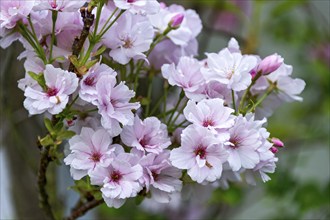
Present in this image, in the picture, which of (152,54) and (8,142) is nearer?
(152,54)

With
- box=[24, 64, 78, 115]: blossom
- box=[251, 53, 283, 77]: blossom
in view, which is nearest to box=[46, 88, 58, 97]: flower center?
box=[24, 64, 78, 115]: blossom

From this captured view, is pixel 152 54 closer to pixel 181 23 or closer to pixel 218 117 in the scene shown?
pixel 181 23

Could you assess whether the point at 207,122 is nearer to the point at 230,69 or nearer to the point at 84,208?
the point at 230,69

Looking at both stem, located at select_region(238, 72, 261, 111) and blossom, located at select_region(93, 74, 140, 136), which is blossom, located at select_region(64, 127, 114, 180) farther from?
stem, located at select_region(238, 72, 261, 111)

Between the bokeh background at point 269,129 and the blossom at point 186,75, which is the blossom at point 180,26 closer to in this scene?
the blossom at point 186,75

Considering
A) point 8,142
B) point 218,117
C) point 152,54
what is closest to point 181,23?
point 152,54

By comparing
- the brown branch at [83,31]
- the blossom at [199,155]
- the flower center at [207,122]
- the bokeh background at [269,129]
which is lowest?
the bokeh background at [269,129]

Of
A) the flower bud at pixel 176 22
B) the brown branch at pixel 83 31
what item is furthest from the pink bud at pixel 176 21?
the brown branch at pixel 83 31
